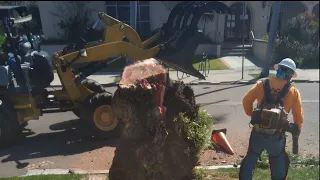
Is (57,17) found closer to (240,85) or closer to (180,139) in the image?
(240,85)

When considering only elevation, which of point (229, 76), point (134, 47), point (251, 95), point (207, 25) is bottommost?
point (229, 76)

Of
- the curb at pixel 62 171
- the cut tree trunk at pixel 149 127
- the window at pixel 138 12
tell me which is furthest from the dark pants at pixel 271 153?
the window at pixel 138 12

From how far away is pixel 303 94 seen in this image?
35.9 feet

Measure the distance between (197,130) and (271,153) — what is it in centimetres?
97

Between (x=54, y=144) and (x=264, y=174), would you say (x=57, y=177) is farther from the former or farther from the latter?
(x=264, y=174)

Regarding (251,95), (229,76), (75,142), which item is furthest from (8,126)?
(229,76)

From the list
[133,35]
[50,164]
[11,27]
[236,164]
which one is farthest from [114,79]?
[236,164]

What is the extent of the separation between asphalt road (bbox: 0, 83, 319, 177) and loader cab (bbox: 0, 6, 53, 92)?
3.81 ft

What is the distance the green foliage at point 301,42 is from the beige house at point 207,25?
3339mm

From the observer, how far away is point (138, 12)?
2198 centimetres

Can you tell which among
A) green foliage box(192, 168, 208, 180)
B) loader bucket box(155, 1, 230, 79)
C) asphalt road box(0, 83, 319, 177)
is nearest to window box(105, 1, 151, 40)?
asphalt road box(0, 83, 319, 177)

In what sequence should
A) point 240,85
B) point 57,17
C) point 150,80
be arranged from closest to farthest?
point 150,80, point 240,85, point 57,17

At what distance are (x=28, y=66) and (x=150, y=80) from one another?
3786mm

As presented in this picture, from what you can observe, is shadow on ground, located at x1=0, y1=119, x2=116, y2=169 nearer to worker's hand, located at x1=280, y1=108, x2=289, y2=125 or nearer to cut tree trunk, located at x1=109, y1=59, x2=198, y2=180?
cut tree trunk, located at x1=109, y1=59, x2=198, y2=180
